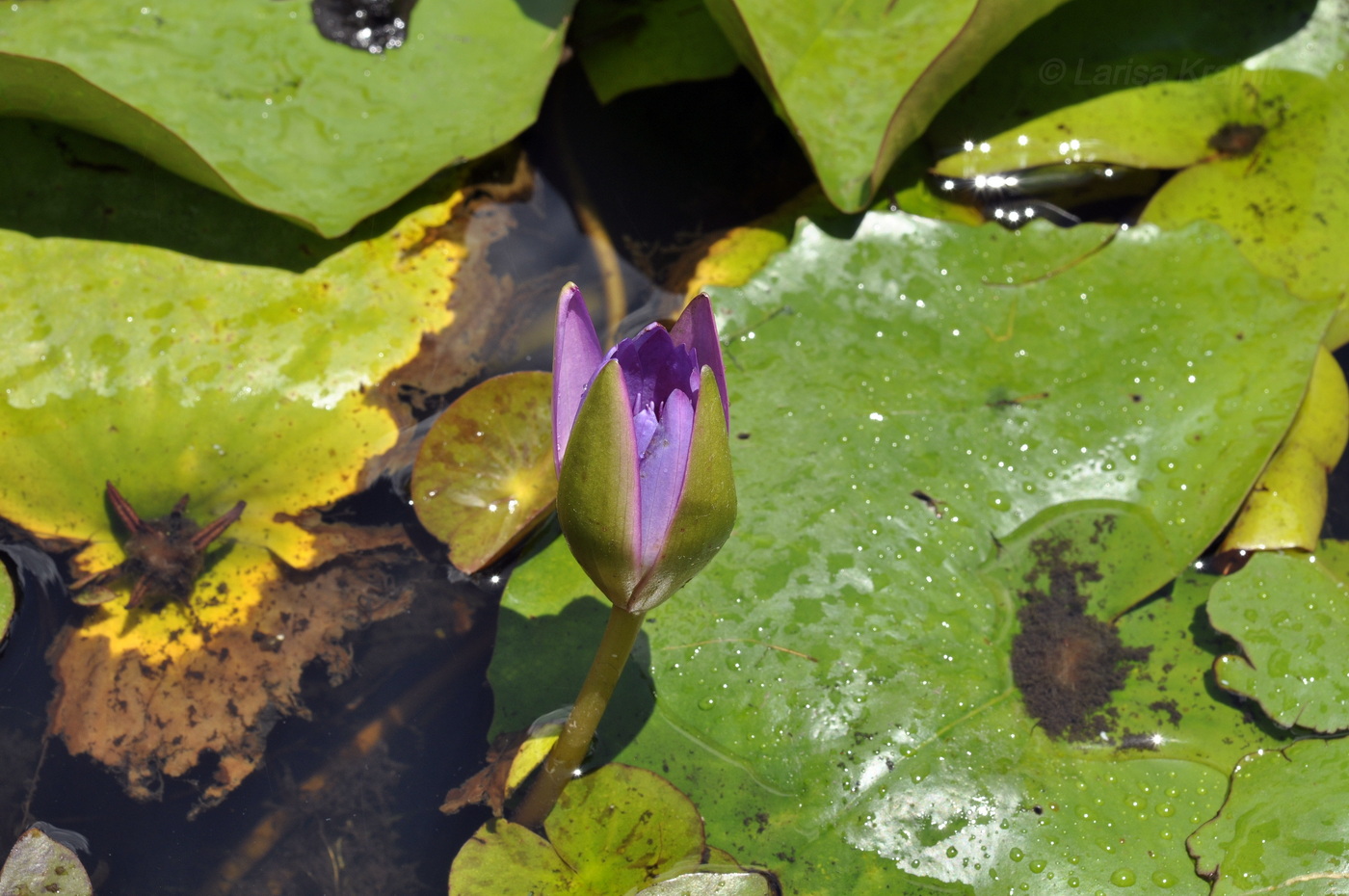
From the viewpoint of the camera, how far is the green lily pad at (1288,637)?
1.90 metres

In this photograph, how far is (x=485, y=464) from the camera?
2.21 meters

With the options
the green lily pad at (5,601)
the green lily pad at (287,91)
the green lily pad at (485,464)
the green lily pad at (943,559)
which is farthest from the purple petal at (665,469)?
the green lily pad at (5,601)

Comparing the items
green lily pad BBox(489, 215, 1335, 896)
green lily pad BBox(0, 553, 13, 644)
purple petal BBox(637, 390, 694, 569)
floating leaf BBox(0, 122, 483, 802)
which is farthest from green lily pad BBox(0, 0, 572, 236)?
purple petal BBox(637, 390, 694, 569)

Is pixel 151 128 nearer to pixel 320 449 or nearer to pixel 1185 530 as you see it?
pixel 320 449

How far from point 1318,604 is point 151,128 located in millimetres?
3069

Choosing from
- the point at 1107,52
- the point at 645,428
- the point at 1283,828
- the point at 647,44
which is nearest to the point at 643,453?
the point at 645,428

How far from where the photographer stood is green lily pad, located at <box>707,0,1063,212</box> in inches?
91.9

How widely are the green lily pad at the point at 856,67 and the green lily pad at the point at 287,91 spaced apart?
0.64 m

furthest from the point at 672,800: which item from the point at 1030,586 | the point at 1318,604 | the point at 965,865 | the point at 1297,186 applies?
the point at 1297,186

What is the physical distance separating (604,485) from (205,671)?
1489 mm

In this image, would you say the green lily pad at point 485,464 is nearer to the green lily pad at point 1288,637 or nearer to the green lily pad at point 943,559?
the green lily pad at point 943,559

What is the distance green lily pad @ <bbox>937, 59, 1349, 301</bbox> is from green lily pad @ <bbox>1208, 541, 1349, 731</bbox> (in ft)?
3.12

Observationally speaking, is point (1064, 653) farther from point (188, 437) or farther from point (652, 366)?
point (188, 437)

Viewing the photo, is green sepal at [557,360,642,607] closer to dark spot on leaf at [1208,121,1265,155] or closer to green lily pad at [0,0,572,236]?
green lily pad at [0,0,572,236]
